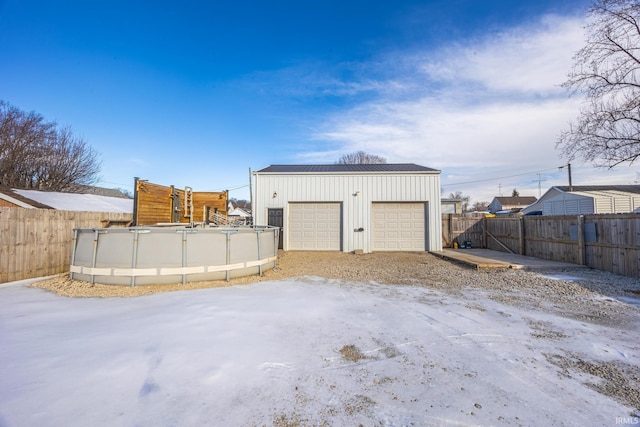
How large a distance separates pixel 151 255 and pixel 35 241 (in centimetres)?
348

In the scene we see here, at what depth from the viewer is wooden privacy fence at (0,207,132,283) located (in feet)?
20.0

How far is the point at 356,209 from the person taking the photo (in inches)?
469

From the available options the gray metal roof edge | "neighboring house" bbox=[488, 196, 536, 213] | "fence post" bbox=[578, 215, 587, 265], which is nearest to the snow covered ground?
"fence post" bbox=[578, 215, 587, 265]

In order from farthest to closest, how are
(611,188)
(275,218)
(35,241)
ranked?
(611,188), (275,218), (35,241)

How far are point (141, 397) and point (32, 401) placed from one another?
769 mm

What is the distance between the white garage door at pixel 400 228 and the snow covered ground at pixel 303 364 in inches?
291

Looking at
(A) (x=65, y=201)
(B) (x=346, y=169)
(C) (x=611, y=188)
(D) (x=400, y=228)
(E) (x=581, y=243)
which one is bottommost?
(E) (x=581, y=243)

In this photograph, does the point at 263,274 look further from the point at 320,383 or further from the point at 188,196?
the point at 188,196

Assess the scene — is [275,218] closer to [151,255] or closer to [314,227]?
[314,227]

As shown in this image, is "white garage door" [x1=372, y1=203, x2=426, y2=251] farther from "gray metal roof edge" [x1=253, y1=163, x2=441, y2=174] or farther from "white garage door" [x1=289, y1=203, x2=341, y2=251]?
"white garage door" [x1=289, y1=203, x2=341, y2=251]

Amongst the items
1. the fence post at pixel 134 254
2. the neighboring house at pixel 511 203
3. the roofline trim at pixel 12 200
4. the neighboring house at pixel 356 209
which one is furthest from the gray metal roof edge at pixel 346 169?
Answer: the neighboring house at pixel 511 203

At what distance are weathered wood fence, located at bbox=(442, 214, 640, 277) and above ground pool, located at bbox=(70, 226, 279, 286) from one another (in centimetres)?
911

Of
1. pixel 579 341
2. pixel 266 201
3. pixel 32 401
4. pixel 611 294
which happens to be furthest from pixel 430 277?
pixel 266 201

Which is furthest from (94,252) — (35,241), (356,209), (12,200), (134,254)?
(12,200)
